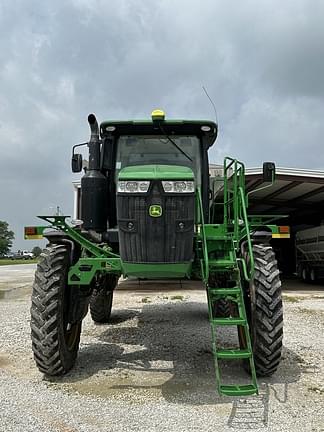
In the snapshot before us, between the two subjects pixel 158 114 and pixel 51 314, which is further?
pixel 158 114

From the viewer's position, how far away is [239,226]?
6.16 meters

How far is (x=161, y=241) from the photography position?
16.5 feet

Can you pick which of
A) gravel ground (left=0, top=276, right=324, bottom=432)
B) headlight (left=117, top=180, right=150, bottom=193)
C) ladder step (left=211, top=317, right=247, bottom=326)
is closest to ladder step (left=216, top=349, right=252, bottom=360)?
ladder step (left=211, top=317, right=247, bottom=326)

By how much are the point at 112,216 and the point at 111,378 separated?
2.07 m

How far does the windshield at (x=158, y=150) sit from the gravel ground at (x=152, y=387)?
249 cm

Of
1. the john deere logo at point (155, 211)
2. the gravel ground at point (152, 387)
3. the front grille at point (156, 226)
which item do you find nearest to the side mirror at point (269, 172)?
the front grille at point (156, 226)

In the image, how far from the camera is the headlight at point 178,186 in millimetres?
4957

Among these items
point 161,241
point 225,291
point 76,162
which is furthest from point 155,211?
point 76,162

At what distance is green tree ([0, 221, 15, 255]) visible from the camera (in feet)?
370

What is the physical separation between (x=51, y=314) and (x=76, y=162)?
222 cm

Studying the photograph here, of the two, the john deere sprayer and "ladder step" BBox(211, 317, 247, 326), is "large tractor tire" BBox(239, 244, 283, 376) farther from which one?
"ladder step" BBox(211, 317, 247, 326)

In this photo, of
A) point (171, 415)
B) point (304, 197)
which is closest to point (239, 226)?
point (171, 415)

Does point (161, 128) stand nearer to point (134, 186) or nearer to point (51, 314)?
point (134, 186)

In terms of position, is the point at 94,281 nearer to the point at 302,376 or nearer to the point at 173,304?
the point at 302,376
